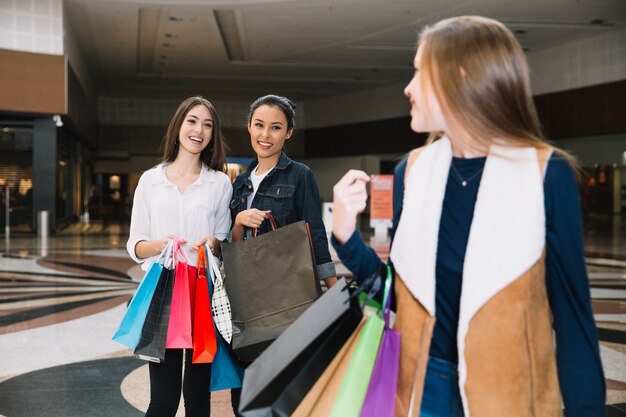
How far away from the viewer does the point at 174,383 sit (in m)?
2.34

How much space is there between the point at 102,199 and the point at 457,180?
3439cm

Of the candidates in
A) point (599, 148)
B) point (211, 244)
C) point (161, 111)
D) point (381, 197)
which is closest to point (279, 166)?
point (211, 244)

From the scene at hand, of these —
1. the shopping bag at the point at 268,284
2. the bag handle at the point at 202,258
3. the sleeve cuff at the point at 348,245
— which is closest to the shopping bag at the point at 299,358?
the sleeve cuff at the point at 348,245

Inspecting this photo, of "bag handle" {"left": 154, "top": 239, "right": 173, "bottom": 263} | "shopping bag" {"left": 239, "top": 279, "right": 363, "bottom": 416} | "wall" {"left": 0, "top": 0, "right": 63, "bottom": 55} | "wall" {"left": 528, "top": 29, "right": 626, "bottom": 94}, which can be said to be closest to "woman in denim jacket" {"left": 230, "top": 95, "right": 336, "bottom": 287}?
"bag handle" {"left": 154, "top": 239, "right": 173, "bottom": 263}

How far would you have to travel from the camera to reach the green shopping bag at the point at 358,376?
118 cm

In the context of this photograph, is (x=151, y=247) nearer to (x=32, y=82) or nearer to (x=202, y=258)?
(x=202, y=258)

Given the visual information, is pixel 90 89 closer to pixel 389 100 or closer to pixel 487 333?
pixel 389 100

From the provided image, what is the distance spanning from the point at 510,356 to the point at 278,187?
4.42 ft

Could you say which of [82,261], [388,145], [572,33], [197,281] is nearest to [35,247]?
[82,261]

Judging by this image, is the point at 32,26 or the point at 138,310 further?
the point at 32,26

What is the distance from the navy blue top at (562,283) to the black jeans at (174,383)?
1.23 meters

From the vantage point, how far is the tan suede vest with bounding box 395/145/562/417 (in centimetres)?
121

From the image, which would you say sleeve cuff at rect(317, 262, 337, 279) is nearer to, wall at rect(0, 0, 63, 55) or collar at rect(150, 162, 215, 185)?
collar at rect(150, 162, 215, 185)

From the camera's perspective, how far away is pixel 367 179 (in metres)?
1.37
